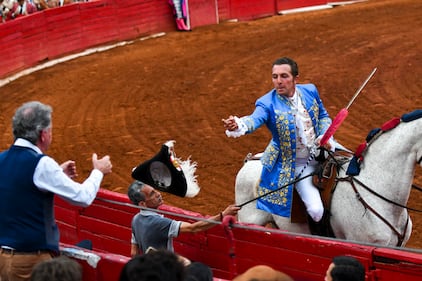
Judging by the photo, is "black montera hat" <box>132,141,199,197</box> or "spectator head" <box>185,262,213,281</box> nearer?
"spectator head" <box>185,262,213,281</box>

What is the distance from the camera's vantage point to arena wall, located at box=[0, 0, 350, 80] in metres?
17.4

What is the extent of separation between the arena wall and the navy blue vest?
1171cm

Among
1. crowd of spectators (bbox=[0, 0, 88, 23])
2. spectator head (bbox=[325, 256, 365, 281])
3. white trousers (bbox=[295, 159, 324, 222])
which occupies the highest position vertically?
crowd of spectators (bbox=[0, 0, 88, 23])

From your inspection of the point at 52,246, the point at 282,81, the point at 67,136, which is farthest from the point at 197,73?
the point at 52,246

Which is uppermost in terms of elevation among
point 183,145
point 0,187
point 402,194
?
point 0,187

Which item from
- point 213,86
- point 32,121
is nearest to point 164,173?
point 32,121

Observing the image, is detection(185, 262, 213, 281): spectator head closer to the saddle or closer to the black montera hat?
the black montera hat

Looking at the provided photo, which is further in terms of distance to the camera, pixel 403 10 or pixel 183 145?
pixel 403 10

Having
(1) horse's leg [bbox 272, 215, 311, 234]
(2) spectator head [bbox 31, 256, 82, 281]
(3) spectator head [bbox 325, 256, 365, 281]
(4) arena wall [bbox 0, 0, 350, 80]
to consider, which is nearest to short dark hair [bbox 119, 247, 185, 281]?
(2) spectator head [bbox 31, 256, 82, 281]

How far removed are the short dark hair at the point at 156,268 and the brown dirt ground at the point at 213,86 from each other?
5655mm

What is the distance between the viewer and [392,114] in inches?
527

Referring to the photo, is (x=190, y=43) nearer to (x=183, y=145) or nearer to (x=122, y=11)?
(x=122, y=11)

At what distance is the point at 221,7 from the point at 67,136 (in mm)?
8504

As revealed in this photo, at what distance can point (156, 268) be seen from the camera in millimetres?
4086
